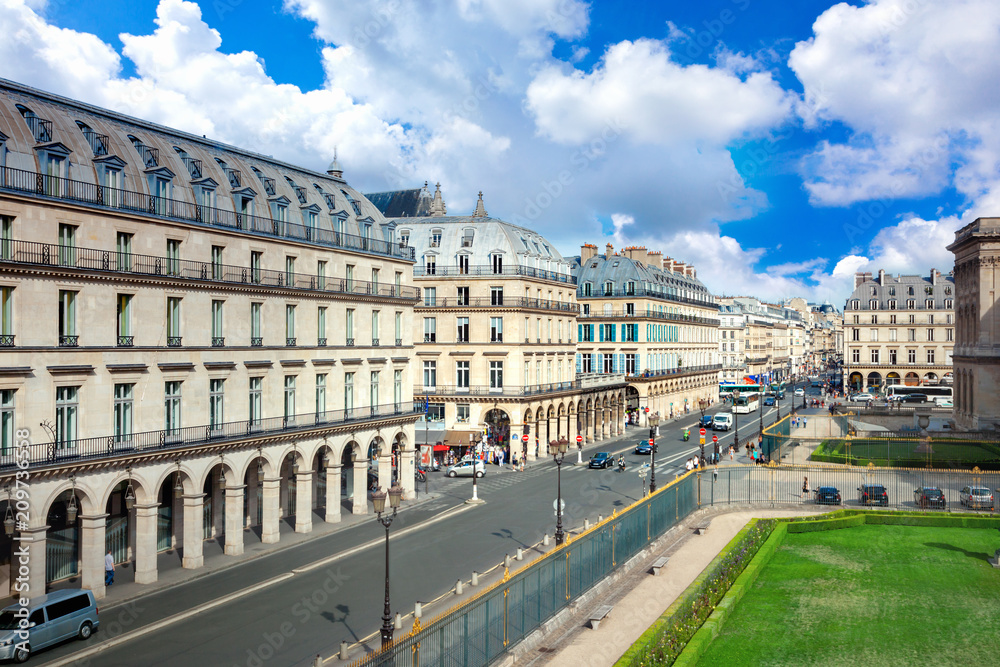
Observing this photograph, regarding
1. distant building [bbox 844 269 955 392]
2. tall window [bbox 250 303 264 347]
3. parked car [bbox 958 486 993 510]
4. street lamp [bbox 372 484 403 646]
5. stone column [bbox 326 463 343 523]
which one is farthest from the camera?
distant building [bbox 844 269 955 392]

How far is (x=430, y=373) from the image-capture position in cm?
6875

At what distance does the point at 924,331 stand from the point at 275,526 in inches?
4480

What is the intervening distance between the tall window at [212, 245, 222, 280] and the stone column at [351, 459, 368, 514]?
46.8ft

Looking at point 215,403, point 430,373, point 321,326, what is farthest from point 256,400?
point 430,373

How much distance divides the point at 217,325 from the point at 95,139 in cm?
968

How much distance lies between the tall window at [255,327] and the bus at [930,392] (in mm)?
88654

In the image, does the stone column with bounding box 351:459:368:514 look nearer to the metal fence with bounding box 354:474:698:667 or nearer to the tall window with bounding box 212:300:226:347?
the tall window with bounding box 212:300:226:347

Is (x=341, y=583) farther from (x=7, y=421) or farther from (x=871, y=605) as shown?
(x=871, y=605)

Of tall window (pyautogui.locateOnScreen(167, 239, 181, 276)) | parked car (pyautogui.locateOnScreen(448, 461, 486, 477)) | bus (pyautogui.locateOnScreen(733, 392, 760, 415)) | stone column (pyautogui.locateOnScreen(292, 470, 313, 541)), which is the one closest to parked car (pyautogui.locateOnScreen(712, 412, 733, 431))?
bus (pyautogui.locateOnScreen(733, 392, 760, 415))

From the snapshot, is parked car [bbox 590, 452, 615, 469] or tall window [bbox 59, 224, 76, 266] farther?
parked car [bbox 590, 452, 615, 469]

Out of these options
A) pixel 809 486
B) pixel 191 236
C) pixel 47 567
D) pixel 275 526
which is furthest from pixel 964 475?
pixel 47 567

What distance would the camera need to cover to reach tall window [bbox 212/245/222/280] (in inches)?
1469

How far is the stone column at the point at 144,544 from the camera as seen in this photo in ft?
106

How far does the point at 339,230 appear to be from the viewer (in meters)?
46.4
